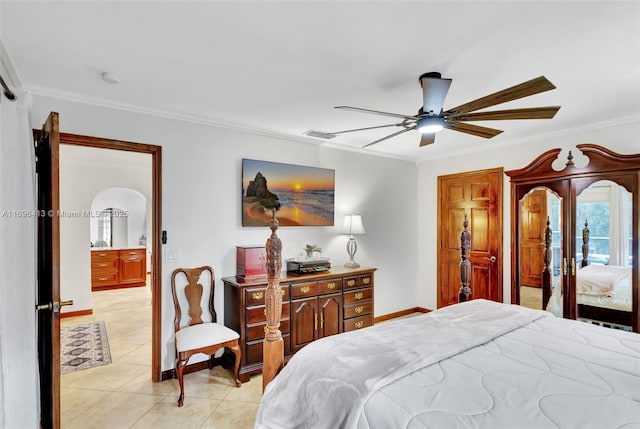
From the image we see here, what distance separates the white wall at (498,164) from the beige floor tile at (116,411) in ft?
12.8

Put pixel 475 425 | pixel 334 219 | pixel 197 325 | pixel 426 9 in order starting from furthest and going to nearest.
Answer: pixel 334 219
pixel 197 325
pixel 426 9
pixel 475 425

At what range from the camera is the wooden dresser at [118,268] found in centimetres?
682

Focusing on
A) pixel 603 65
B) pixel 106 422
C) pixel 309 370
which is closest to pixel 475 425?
pixel 309 370

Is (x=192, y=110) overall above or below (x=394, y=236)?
above

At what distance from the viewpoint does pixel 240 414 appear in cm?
249

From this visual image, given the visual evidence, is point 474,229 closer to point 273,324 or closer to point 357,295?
point 357,295

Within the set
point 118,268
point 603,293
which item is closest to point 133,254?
point 118,268

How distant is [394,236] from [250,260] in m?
2.44

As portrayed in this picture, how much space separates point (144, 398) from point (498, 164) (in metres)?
4.56

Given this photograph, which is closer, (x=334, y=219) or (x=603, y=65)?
(x=603, y=65)

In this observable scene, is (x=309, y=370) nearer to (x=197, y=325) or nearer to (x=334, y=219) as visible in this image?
(x=197, y=325)

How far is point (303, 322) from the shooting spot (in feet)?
11.1

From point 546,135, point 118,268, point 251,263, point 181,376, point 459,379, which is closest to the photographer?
point 459,379

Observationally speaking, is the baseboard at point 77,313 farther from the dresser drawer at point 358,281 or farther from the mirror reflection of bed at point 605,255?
the mirror reflection of bed at point 605,255
